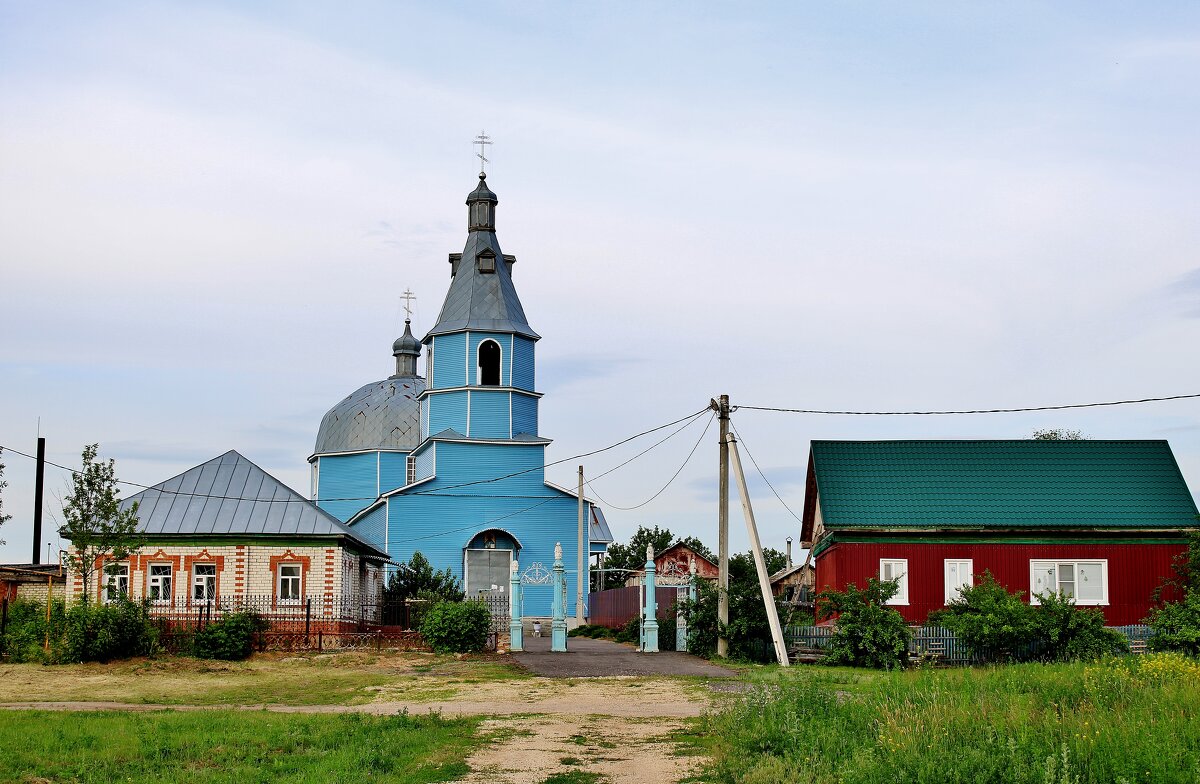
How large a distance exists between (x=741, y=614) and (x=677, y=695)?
8.50 metres

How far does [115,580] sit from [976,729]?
27.4 m

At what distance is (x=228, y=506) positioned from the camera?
3484cm

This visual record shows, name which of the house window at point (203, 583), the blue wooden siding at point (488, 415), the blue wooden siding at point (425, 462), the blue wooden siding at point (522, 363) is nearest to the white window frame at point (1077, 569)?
the house window at point (203, 583)

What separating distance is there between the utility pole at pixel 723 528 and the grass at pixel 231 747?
12969mm

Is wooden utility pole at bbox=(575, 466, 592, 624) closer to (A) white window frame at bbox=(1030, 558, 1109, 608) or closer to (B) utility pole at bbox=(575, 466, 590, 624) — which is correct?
(B) utility pole at bbox=(575, 466, 590, 624)

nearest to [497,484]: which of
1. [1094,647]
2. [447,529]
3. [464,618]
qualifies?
[447,529]

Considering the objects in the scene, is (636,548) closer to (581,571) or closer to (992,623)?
(581,571)

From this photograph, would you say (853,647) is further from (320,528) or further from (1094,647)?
(320,528)

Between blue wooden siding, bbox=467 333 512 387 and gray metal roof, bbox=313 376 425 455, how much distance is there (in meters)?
10.4

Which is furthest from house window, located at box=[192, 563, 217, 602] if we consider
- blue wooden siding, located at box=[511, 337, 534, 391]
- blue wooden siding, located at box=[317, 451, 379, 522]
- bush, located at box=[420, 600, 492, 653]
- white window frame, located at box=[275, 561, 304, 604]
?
blue wooden siding, located at box=[317, 451, 379, 522]

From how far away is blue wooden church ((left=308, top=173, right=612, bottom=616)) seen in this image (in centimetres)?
4856

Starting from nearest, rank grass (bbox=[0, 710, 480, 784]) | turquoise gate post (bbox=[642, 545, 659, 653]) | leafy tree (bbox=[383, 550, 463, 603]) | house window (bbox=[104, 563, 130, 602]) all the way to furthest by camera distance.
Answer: grass (bbox=[0, 710, 480, 784]) < turquoise gate post (bbox=[642, 545, 659, 653]) < house window (bbox=[104, 563, 130, 602]) < leafy tree (bbox=[383, 550, 463, 603])

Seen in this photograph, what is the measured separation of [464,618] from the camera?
30.4 m

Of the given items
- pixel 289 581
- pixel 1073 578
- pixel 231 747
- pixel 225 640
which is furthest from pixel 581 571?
pixel 231 747
